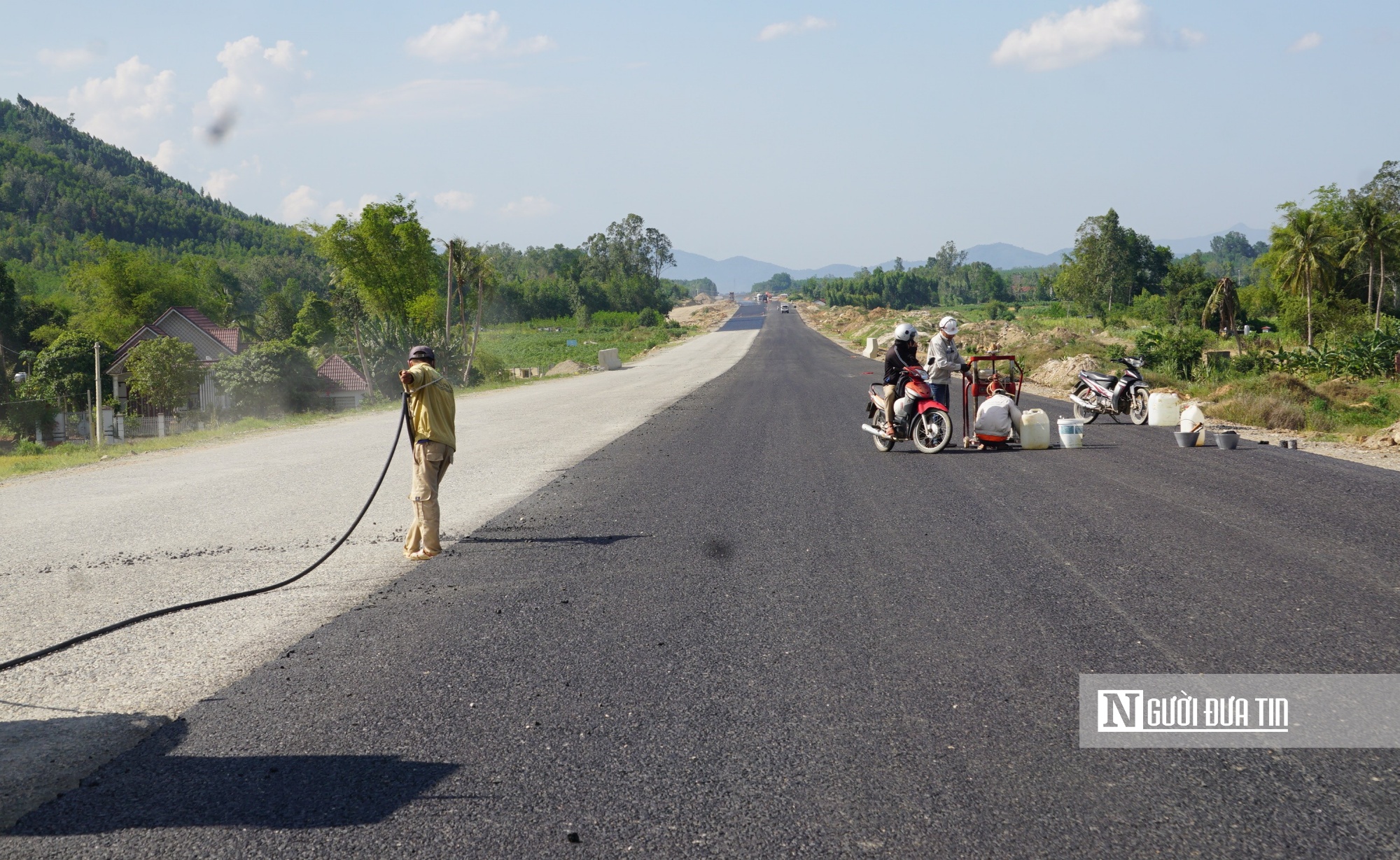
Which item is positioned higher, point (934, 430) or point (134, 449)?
point (934, 430)

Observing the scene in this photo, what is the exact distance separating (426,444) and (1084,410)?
12464 mm

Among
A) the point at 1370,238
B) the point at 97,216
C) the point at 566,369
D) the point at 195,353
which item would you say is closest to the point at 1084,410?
the point at 566,369

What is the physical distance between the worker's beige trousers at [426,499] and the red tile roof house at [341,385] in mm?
44153

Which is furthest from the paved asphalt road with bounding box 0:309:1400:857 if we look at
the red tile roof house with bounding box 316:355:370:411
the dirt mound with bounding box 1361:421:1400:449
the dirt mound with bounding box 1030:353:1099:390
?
the red tile roof house with bounding box 316:355:370:411

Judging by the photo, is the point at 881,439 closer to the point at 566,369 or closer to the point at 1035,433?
Answer: the point at 1035,433

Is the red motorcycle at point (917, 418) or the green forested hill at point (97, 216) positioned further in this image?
the green forested hill at point (97, 216)

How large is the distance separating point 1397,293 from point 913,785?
7842cm

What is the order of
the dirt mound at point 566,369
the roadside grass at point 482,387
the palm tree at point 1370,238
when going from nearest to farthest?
the roadside grass at point 482,387
the dirt mound at point 566,369
the palm tree at point 1370,238

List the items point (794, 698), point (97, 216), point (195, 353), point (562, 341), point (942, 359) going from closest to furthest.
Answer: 1. point (794, 698)
2. point (942, 359)
3. point (195, 353)
4. point (562, 341)
5. point (97, 216)

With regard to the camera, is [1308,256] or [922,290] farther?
[922,290]

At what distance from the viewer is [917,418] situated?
511 inches

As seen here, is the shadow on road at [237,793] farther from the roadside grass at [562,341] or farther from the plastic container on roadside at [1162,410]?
the roadside grass at [562,341]

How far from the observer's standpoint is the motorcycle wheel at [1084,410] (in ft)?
53.8

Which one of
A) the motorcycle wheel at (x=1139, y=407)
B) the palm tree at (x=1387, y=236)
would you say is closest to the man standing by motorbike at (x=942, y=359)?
the motorcycle wheel at (x=1139, y=407)
